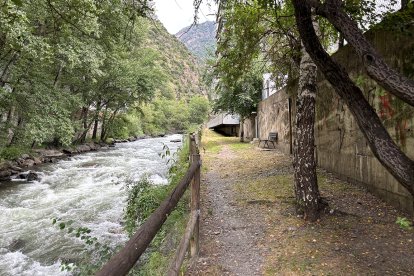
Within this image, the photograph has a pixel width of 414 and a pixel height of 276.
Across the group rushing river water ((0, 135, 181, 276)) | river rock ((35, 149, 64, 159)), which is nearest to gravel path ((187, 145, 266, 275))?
rushing river water ((0, 135, 181, 276))

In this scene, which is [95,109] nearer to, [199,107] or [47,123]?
[47,123]

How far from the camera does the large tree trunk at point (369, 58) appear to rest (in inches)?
101

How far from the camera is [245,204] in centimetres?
686

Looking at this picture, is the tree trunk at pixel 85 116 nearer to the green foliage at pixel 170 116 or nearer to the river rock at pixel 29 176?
the river rock at pixel 29 176

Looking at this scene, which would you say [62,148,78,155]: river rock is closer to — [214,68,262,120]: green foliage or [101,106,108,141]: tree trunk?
[101,106,108,141]: tree trunk

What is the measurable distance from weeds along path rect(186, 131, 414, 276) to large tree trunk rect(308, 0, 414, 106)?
7.51ft

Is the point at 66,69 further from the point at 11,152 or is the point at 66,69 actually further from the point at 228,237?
the point at 228,237

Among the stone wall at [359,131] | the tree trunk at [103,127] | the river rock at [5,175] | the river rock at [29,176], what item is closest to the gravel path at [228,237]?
the stone wall at [359,131]

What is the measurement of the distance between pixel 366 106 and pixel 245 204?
4.41 m

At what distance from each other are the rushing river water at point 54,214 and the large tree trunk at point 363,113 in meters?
5.11

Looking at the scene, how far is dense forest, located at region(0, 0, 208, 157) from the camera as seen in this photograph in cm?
887

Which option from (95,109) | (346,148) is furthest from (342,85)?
(95,109)

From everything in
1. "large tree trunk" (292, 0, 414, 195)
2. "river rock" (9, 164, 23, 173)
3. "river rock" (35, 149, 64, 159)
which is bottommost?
"river rock" (9, 164, 23, 173)

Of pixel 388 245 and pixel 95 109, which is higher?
pixel 95 109
